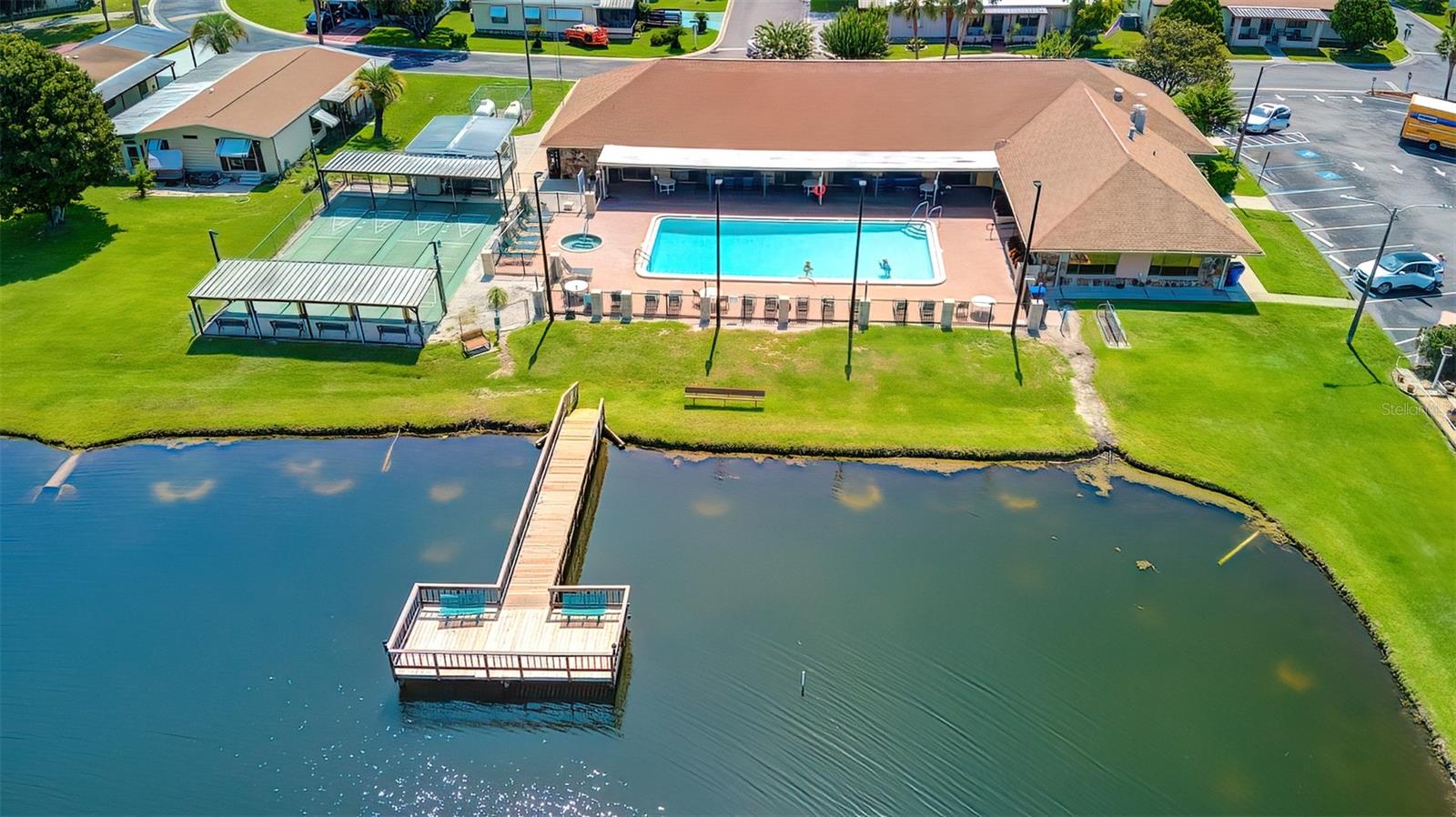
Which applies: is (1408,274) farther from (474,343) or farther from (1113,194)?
(474,343)

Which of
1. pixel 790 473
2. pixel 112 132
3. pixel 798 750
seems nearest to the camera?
pixel 798 750

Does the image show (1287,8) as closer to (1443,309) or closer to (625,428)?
(1443,309)

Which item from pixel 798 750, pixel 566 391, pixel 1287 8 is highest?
pixel 1287 8

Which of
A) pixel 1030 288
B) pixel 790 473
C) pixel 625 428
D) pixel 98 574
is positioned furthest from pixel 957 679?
pixel 98 574

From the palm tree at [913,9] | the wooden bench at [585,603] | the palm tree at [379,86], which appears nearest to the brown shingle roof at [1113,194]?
the wooden bench at [585,603]

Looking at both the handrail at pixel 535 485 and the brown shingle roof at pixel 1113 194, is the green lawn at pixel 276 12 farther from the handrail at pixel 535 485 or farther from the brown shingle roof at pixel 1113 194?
the brown shingle roof at pixel 1113 194

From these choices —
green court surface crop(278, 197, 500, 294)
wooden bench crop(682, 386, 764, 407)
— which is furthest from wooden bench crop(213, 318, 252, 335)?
wooden bench crop(682, 386, 764, 407)
